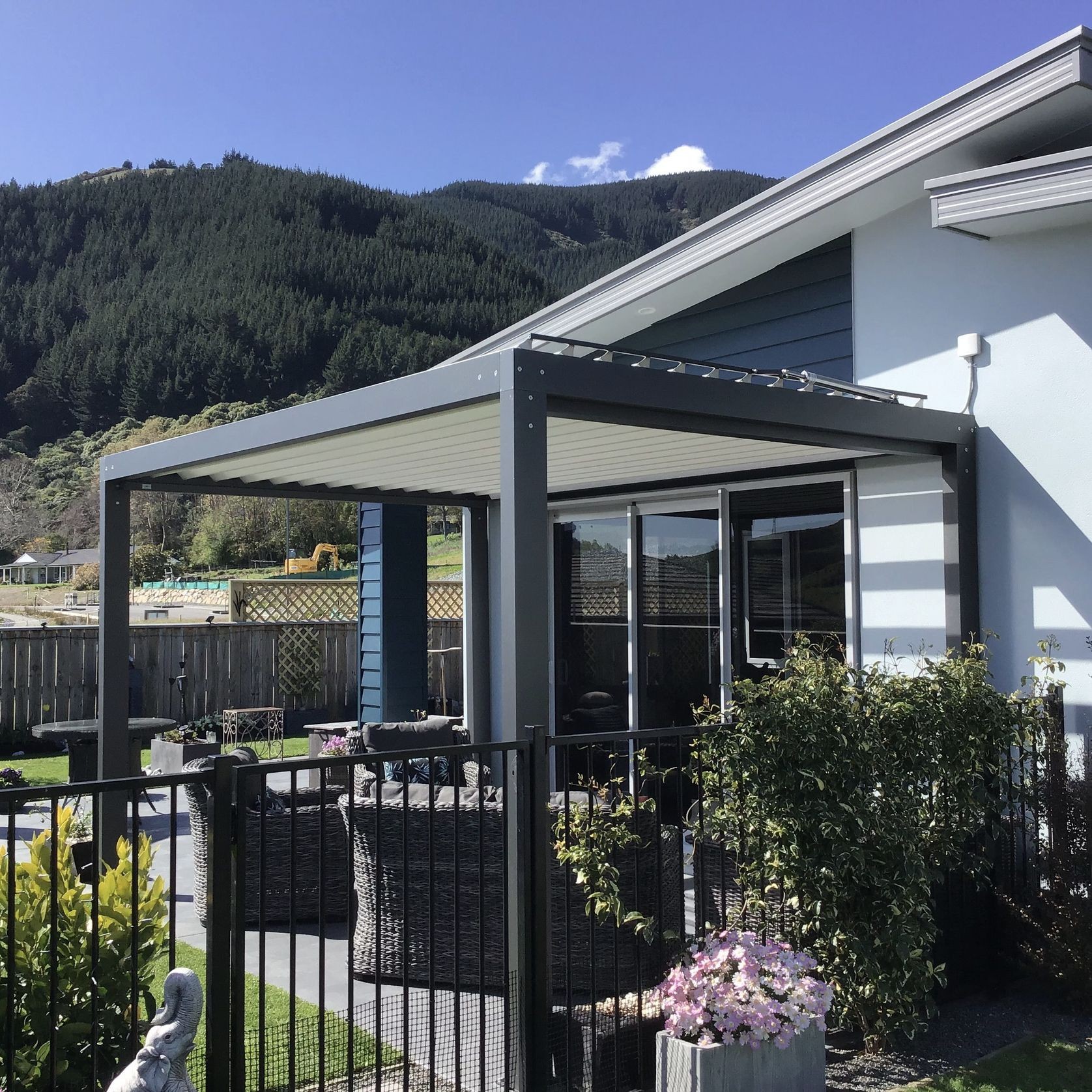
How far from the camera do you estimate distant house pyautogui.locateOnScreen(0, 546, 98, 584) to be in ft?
160

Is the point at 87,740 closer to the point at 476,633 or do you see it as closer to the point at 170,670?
the point at 476,633

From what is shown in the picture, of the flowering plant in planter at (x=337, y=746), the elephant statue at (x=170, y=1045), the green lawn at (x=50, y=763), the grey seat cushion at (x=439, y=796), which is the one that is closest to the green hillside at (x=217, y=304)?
the green lawn at (x=50, y=763)

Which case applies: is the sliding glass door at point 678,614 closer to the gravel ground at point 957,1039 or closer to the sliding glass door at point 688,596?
the sliding glass door at point 688,596

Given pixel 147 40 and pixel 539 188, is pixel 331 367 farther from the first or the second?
pixel 539 188

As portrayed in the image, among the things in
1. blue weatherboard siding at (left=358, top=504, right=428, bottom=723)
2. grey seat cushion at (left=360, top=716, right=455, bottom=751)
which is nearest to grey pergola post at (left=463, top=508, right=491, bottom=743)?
grey seat cushion at (left=360, top=716, right=455, bottom=751)

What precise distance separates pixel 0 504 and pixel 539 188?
5119cm

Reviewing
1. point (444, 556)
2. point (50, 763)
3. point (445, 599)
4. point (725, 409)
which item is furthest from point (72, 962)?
point (444, 556)

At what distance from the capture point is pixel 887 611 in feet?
18.5

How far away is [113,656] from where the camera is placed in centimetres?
595

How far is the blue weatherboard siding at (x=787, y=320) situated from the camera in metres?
6.11

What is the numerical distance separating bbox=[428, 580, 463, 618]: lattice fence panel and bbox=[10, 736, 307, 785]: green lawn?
4377 mm

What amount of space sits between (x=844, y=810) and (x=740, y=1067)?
34.8 inches

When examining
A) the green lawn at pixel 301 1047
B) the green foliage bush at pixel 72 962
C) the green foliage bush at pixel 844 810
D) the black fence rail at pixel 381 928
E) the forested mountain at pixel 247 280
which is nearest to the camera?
the green foliage bush at pixel 72 962

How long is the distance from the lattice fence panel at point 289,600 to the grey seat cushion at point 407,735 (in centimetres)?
944
